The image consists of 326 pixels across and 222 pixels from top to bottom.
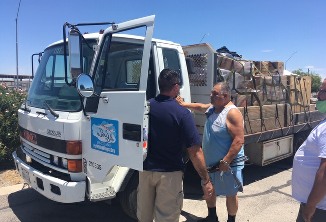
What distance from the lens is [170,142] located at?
282cm

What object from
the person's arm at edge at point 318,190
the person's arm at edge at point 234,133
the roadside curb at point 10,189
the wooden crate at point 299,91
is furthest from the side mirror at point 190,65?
the roadside curb at point 10,189

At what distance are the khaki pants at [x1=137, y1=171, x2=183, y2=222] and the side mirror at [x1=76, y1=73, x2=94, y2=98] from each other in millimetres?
900

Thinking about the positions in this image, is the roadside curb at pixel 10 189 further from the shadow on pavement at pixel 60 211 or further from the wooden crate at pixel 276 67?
the wooden crate at pixel 276 67

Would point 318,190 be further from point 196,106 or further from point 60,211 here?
point 60,211

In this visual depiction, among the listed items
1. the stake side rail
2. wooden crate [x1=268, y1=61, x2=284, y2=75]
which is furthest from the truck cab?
wooden crate [x1=268, y1=61, x2=284, y2=75]

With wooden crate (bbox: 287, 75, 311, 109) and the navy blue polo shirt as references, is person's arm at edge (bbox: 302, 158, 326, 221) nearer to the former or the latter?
the navy blue polo shirt

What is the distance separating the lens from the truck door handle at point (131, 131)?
2.95 meters

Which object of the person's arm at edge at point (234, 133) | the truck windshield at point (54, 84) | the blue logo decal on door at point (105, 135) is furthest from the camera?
the truck windshield at point (54, 84)

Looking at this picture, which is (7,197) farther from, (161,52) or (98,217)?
(161,52)

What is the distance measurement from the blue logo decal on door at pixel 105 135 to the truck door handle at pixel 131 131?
0.11 metres

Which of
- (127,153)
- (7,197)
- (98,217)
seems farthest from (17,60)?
(127,153)

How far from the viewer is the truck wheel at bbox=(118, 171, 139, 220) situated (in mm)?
3676

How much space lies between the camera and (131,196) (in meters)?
3.71

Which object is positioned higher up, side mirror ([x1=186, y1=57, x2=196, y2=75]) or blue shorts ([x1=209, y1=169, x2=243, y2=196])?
side mirror ([x1=186, y1=57, x2=196, y2=75])
